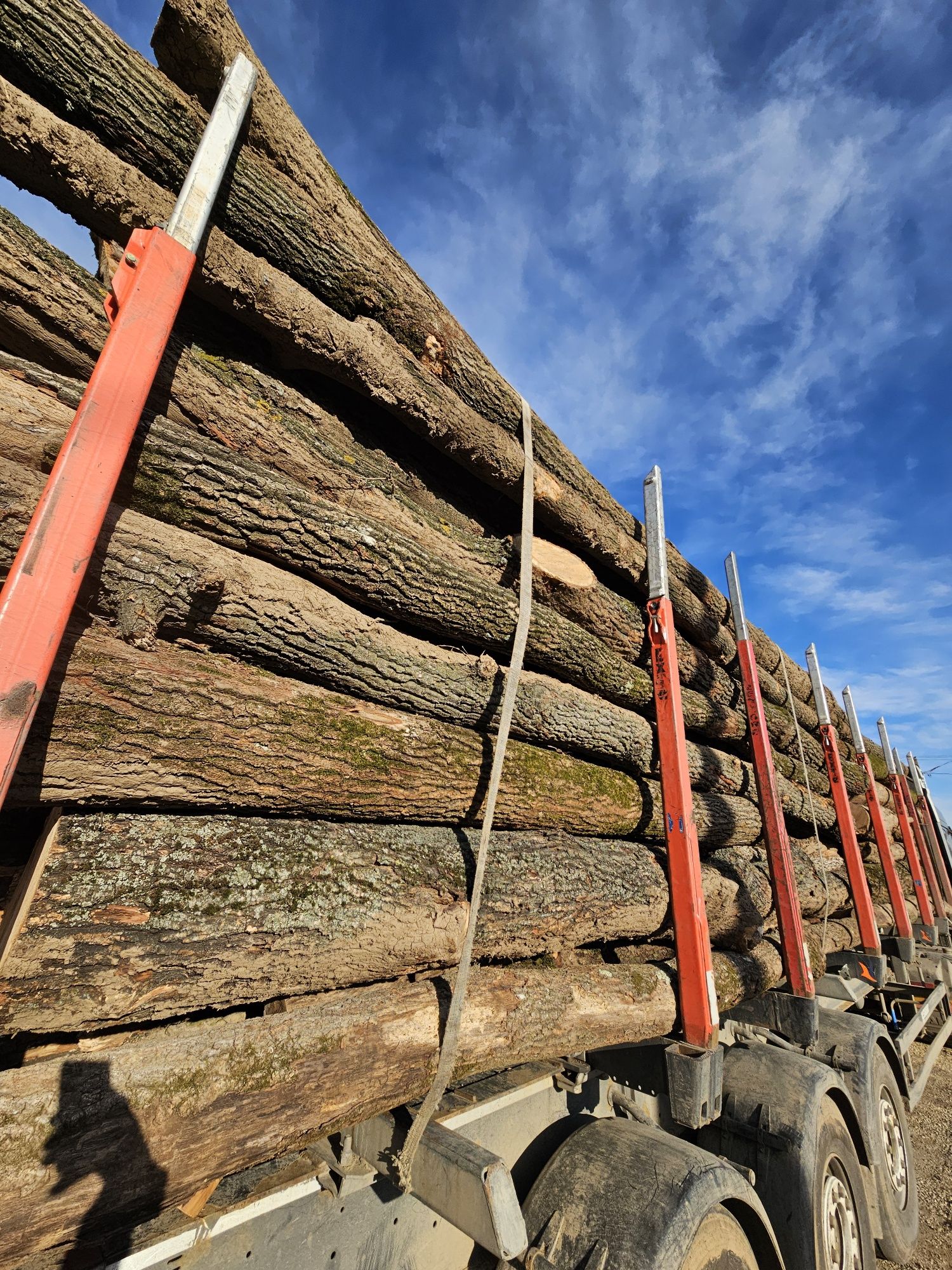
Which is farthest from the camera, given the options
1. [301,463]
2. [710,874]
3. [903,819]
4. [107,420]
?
[903,819]

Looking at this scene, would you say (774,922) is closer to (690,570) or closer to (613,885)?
(613,885)

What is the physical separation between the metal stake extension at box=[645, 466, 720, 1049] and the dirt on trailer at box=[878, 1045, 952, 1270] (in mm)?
2961

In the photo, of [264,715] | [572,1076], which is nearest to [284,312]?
[264,715]

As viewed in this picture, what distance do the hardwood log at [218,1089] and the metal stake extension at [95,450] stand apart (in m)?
0.70

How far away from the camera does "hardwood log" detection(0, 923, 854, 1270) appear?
119cm

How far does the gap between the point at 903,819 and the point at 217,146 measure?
11557 mm

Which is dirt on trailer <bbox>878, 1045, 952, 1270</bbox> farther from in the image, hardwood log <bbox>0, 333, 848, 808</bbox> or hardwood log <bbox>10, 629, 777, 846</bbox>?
hardwood log <bbox>0, 333, 848, 808</bbox>

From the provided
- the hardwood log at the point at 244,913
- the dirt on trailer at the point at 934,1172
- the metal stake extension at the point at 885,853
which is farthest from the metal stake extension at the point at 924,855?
the hardwood log at the point at 244,913

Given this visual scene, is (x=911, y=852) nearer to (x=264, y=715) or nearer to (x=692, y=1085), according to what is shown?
(x=692, y=1085)

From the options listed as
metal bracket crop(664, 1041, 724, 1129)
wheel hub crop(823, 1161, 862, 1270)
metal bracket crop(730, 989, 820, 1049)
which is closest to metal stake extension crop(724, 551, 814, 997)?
metal bracket crop(730, 989, 820, 1049)

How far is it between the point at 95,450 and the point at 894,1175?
5955mm

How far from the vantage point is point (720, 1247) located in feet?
7.22

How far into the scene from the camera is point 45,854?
1.45 meters

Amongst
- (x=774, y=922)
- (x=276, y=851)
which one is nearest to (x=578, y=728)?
(x=276, y=851)
